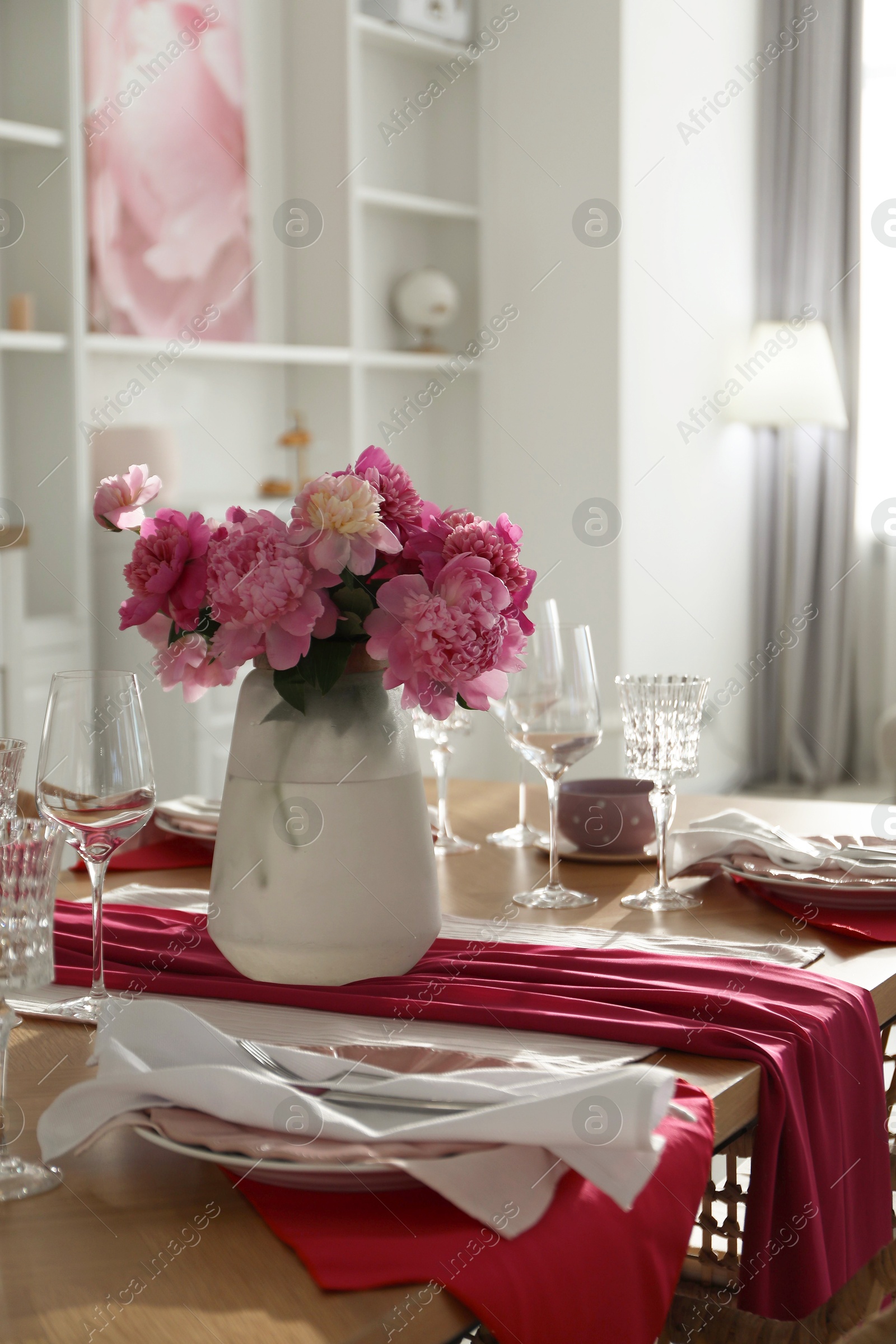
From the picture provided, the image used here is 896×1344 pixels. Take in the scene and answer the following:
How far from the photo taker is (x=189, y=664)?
3.37 feet

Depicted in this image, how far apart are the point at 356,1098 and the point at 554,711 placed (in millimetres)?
605

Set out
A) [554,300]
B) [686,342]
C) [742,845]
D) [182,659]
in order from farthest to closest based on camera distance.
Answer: [686,342] < [554,300] < [742,845] < [182,659]

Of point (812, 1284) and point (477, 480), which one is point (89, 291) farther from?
point (812, 1284)

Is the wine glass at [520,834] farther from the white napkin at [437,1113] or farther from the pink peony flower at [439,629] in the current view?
the white napkin at [437,1113]

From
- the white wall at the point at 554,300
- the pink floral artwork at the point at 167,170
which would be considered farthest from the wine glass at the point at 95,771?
the white wall at the point at 554,300

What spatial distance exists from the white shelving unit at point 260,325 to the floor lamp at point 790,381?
3.22ft

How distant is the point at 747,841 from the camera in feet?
4.39

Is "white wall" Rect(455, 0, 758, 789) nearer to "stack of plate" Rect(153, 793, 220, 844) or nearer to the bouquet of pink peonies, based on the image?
"stack of plate" Rect(153, 793, 220, 844)

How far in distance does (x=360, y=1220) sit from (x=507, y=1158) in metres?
0.08

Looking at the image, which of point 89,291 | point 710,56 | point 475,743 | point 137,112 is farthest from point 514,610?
point 710,56

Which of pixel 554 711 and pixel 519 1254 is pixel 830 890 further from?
pixel 519 1254

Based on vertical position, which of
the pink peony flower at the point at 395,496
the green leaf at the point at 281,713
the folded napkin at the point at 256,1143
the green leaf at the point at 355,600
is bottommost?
the folded napkin at the point at 256,1143

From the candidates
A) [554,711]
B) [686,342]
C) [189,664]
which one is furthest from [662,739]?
[686,342]

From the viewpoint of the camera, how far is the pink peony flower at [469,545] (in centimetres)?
97
